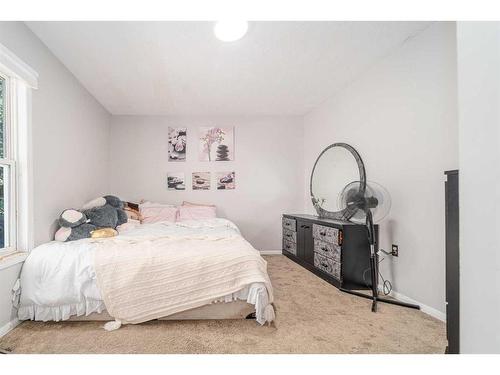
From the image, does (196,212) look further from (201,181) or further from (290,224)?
(290,224)

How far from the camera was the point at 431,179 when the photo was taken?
2016mm

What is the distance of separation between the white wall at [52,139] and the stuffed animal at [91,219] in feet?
0.42

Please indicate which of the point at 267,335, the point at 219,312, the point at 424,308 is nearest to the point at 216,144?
the point at 219,312

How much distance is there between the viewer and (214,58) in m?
2.41

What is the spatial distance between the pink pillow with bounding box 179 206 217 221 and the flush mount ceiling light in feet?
8.07

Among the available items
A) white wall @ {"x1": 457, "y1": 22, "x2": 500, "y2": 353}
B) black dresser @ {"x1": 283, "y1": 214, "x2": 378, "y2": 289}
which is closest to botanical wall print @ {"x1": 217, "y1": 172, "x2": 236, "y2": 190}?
black dresser @ {"x1": 283, "y1": 214, "x2": 378, "y2": 289}

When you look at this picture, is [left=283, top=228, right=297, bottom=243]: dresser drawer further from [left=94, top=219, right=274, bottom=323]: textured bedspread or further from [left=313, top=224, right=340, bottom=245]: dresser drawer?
[left=94, top=219, right=274, bottom=323]: textured bedspread

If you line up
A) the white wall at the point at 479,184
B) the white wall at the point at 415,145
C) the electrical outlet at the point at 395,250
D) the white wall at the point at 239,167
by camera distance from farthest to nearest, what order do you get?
the white wall at the point at 239,167, the electrical outlet at the point at 395,250, the white wall at the point at 415,145, the white wall at the point at 479,184

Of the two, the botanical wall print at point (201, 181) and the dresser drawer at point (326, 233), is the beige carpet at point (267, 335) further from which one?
the botanical wall print at point (201, 181)

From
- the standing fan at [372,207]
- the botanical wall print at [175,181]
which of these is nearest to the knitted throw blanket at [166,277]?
the standing fan at [372,207]

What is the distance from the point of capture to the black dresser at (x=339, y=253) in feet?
8.39
